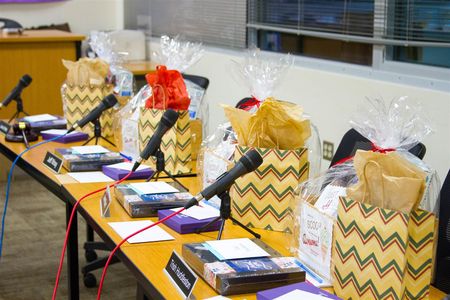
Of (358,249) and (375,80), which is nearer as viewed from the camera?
(358,249)

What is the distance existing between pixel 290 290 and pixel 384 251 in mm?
213

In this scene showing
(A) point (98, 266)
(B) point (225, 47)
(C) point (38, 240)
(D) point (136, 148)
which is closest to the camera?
(D) point (136, 148)

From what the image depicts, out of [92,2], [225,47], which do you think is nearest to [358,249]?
[225,47]

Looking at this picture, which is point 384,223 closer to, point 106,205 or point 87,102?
point 106,205

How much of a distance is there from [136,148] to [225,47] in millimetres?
2562

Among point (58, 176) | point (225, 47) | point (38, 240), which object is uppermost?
point (225, 47)

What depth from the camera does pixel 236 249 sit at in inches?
71.2

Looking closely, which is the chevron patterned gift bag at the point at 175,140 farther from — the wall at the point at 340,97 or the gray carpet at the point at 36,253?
the gray carpet at the point at 36,253

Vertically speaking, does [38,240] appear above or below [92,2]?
below

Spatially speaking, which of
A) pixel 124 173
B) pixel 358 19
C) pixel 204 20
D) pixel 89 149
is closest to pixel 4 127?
pixel 89 149

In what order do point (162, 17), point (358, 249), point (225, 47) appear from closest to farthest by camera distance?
point (358, 249)
point (225, 47)
point (162, 17)

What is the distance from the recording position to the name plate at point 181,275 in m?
1.59

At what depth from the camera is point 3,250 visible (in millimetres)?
3924

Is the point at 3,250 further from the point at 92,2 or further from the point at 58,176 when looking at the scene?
the point at 92,2
